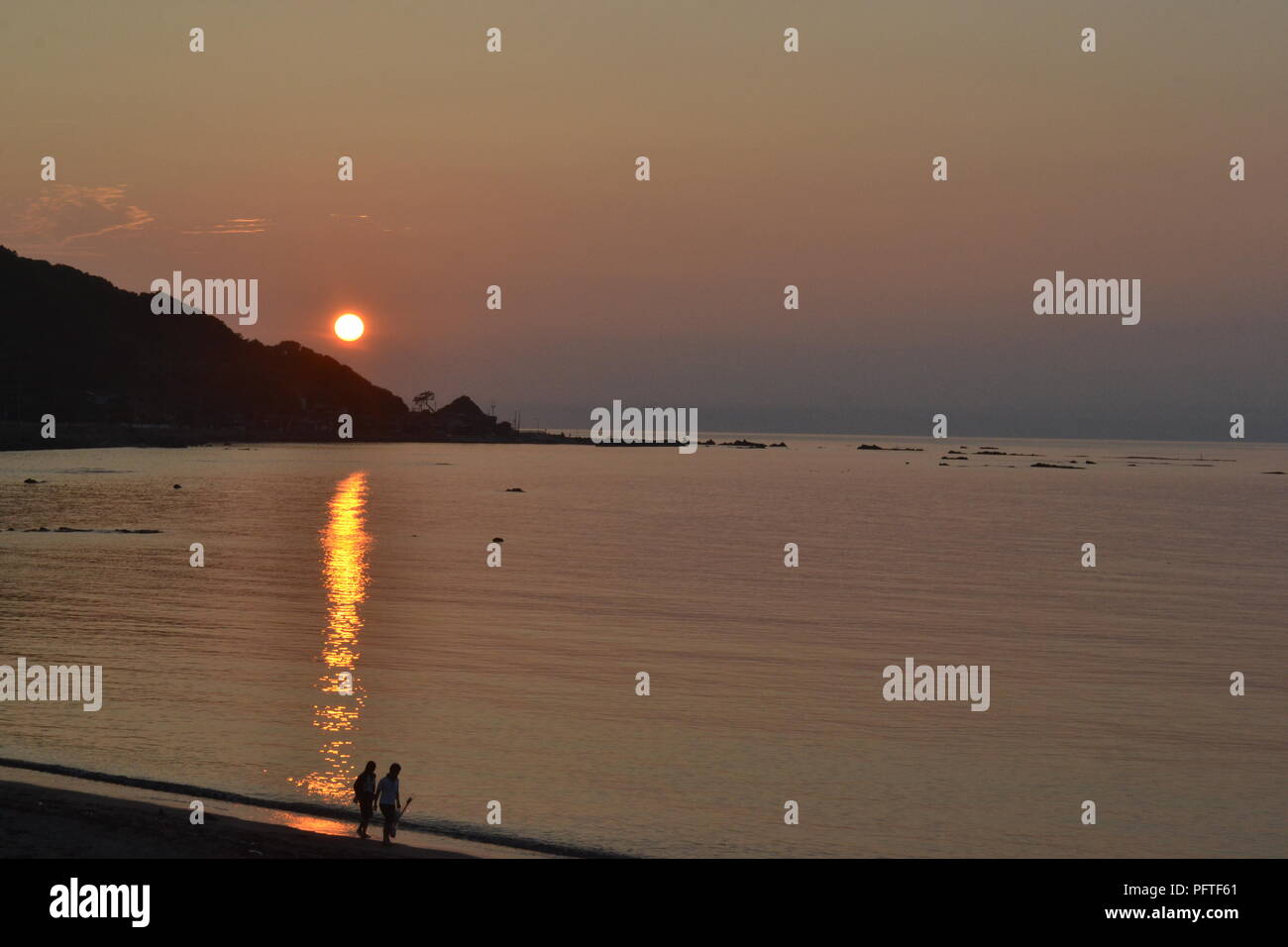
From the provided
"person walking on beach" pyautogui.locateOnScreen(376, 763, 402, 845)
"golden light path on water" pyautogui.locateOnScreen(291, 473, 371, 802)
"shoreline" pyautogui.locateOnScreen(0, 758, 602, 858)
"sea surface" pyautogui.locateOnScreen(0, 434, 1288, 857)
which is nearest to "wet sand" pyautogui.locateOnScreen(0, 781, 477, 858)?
"shoreline" pyautogui.locateOnScreen(0, 758, 602, 858)

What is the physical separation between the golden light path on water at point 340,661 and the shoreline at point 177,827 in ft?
6.10

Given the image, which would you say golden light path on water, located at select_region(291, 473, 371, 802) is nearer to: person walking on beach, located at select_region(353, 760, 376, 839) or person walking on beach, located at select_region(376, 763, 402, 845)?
person walking on beach, located at select_region(353, 760, 376, 839)

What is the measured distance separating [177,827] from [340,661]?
19.1 m

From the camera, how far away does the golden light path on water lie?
23.6 meters

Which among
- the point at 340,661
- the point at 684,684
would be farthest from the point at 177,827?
the point at 340,661

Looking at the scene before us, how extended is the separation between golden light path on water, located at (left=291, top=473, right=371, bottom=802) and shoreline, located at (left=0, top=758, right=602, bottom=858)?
1861 millimetres

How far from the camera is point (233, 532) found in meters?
84.4

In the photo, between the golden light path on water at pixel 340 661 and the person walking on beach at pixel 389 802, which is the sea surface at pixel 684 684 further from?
the person walking on beach at pixel 389 802

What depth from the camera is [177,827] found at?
60.6ft

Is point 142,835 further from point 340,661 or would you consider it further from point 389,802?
point 340,661
